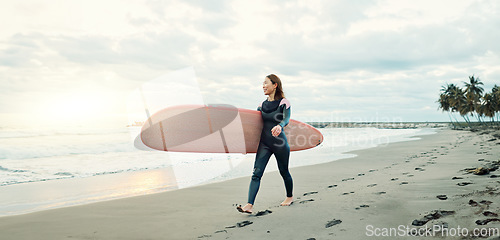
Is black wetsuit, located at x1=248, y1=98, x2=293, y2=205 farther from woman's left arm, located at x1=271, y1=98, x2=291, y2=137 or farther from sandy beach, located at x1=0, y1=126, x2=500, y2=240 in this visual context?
sandy beach, located at x1=0, y1=126, x2=500, y2=240

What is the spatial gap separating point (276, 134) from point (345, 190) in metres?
1.92

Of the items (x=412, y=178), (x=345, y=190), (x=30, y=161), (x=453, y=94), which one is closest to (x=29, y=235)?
(x=345, y=190)

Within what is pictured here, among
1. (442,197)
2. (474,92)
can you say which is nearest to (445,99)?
(474,92)

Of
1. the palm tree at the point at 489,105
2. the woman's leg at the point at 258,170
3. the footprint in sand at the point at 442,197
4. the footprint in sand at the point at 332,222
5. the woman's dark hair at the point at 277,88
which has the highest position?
the palm tree at the point at 489,105

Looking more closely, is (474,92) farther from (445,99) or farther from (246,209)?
(246,209)

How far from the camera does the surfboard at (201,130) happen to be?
14.7 feet

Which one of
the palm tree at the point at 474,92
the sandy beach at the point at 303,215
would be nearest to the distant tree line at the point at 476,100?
the palm tree at the point at 474,92

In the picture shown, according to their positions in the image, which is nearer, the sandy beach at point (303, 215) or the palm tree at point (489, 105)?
A: the sandy beach at point (303, 215)

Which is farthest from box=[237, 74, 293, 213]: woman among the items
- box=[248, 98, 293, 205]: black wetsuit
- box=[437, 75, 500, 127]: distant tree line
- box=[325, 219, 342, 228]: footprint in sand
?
box=[437, 75, 500, 127]: distant tree line

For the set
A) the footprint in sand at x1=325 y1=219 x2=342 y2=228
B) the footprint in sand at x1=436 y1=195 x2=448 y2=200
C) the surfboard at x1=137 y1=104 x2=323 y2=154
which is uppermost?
the surfboard at x1=137 y1=104 x2=323 y2=154

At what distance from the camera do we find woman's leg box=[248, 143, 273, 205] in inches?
152

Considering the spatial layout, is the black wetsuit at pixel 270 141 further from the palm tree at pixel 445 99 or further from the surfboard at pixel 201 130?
the palm tree at pixel 445 99

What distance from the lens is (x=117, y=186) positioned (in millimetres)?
6254

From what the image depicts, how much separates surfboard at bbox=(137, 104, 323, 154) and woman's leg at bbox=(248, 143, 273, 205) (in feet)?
1.57
